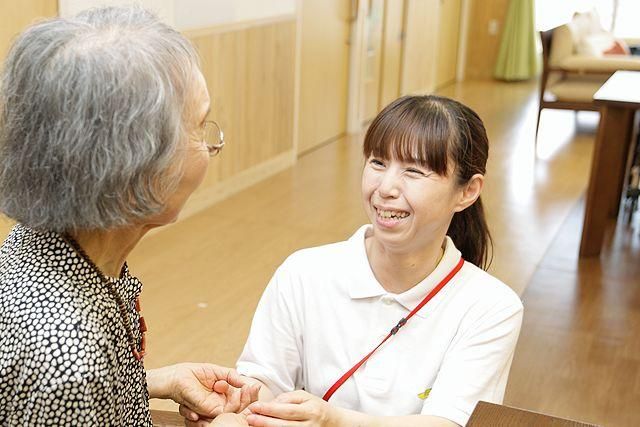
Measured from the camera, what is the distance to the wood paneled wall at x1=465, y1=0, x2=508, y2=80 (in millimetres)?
9867

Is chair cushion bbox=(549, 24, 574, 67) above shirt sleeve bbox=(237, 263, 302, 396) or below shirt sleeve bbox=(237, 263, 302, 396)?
below

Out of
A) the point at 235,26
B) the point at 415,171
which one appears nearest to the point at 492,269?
the point at 235,26

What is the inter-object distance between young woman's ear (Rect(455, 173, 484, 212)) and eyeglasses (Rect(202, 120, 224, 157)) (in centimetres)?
61

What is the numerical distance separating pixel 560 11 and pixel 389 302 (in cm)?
902

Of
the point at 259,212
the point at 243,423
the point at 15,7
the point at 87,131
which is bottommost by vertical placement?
the point at 259,212

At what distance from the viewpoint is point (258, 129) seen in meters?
5.29

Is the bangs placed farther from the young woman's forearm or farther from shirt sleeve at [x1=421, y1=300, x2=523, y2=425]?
the young woman's forearm

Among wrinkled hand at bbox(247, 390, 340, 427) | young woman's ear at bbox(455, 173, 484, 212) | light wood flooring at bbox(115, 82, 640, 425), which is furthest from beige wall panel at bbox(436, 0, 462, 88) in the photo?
wrinkled hand at bbox(247, 390, 340, 427)

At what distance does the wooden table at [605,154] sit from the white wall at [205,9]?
6.48 feet

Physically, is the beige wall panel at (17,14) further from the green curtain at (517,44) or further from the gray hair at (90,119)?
the green curtain at (517,44)

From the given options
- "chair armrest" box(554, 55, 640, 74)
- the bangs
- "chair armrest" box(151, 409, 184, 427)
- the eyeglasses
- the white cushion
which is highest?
the eyeglasses

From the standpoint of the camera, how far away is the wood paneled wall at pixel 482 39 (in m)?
9.87

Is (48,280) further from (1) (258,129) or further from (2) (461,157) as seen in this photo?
(1) (258,129)

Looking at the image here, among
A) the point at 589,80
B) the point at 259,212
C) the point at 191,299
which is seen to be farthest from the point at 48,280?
the point at 589,80
